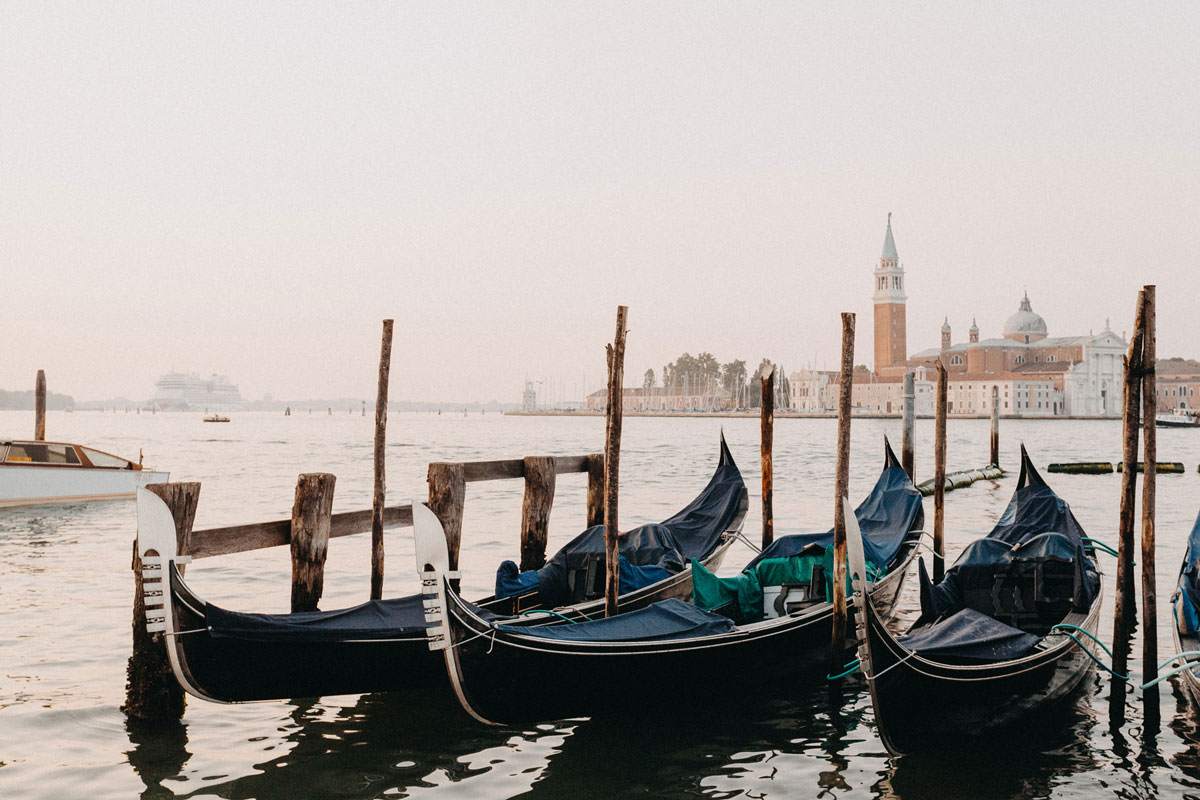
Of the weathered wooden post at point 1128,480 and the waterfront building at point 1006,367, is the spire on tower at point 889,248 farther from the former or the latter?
the weathered wooden post at point 1128,480

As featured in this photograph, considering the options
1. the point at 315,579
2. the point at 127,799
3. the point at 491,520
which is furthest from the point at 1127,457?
the point at 491,520

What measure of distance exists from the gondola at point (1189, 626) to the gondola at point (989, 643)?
0.46 meters

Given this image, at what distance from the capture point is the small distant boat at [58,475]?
16328mm

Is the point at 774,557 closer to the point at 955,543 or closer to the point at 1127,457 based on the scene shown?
the point at 1127,457

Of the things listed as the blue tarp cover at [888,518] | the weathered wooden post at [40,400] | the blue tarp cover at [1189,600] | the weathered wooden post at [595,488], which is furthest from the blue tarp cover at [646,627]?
the weathered wooden post at [40,400]

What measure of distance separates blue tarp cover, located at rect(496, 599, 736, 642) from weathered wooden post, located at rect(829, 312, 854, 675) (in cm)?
60

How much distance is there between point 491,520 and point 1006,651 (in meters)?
11.4

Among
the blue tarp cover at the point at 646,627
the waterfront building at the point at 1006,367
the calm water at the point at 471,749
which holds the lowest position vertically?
the calm water at the point at 471,749

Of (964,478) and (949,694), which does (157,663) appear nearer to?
(949,694)

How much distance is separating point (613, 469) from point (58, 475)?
42.8ft

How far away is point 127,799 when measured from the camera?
4.77 m

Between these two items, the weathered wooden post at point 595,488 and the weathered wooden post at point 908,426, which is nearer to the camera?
the weathered wooden post at point 595,488

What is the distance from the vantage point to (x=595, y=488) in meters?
9.48

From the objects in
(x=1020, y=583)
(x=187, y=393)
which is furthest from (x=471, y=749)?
(x=187, y=393)
